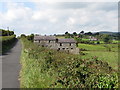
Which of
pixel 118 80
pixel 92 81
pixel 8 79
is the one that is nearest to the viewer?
pixel 118 80

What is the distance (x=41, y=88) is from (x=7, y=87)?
9.93 ft

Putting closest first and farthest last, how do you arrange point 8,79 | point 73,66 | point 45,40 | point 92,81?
point 92,81 < point 73,66 < point 8,79 < point 45,40

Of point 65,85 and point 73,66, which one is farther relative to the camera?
point 73,66

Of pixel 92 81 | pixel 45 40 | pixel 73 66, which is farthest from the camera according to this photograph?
pixel 45 40

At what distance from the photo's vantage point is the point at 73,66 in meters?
8.30

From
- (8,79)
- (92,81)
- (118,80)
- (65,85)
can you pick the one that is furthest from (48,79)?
(8,79)

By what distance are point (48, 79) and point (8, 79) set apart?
4.34 m

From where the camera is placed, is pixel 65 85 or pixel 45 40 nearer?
pixel 65 85

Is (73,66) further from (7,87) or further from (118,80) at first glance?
(7,87)

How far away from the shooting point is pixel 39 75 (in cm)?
834

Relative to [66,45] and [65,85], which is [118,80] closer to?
[65,85]

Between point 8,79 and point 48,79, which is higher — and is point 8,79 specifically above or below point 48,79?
below

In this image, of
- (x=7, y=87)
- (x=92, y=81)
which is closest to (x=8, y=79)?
(x=7, y=87)

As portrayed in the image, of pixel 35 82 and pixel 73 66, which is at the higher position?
pixel 73 66
